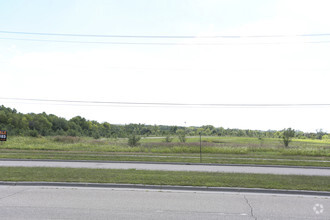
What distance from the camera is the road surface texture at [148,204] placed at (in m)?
6.68

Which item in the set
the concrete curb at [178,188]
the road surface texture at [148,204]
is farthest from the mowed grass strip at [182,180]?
the road surface texture at [148,204]

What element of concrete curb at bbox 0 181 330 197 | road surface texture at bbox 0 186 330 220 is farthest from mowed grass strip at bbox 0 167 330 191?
road surface texture at bbox 0 186 330 220

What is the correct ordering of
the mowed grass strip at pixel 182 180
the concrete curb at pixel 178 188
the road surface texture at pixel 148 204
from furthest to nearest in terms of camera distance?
the mowed grass strip at pixel 182 180
the concrete curb at pixel 178 188
the road surface texture at pixel 148 204

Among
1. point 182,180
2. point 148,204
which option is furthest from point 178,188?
point 148,204

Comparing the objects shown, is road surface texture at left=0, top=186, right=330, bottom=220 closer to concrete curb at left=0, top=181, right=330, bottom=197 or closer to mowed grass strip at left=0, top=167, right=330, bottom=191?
concrete curb at left=0, top=181, right=330, bottom=197

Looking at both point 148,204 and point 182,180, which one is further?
point 182,180

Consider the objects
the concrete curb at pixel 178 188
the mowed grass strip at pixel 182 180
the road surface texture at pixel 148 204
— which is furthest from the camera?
the mowed grass strip at pixel 182 180

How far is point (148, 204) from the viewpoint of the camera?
7.61 m

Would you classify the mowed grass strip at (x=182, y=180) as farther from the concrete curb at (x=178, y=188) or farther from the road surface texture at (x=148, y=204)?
the road surface texture at (x=148, y=204)

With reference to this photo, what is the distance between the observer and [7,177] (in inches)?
424

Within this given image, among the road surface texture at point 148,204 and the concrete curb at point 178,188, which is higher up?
the concrete curb at point 178,188

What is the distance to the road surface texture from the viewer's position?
6.68 metres

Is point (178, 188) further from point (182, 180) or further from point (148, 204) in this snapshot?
point (148, 204)

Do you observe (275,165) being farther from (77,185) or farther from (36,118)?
(36,118)
